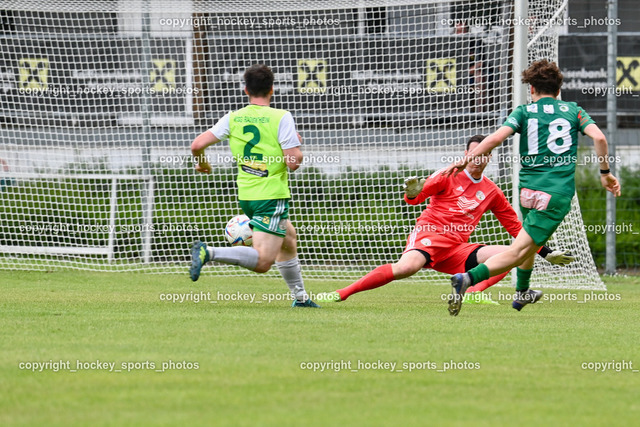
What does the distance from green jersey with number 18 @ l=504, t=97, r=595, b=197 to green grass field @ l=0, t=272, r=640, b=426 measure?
1.08 metres

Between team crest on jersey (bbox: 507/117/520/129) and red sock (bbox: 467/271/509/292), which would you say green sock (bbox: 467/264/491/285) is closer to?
team crest on jersey (bbox: 507/117/520/129)

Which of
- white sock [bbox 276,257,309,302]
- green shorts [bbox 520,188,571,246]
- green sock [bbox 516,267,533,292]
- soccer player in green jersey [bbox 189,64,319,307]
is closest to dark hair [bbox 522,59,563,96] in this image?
green shorts [bbox 520,188,571,246]

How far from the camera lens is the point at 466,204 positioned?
833 centimetres

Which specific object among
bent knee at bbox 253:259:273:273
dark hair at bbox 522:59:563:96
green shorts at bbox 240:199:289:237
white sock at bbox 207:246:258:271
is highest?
dark hair at bbox 522:59:563:96

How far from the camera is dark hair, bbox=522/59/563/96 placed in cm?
715

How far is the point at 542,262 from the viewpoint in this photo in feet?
37.1

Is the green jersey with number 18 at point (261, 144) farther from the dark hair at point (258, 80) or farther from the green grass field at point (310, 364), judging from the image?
the green grass field at point (310, 364)

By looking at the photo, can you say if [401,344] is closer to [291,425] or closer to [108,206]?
[291,425]

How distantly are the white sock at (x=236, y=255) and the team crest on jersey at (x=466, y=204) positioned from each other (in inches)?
84.2

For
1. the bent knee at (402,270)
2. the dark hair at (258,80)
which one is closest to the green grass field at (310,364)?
the bent knee at (402,270)

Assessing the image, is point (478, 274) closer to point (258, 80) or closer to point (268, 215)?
point (268, 215)

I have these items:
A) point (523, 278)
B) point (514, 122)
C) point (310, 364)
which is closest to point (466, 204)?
point (523, 278)

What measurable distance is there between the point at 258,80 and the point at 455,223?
2294 mm

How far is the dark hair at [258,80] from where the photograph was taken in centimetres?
730
